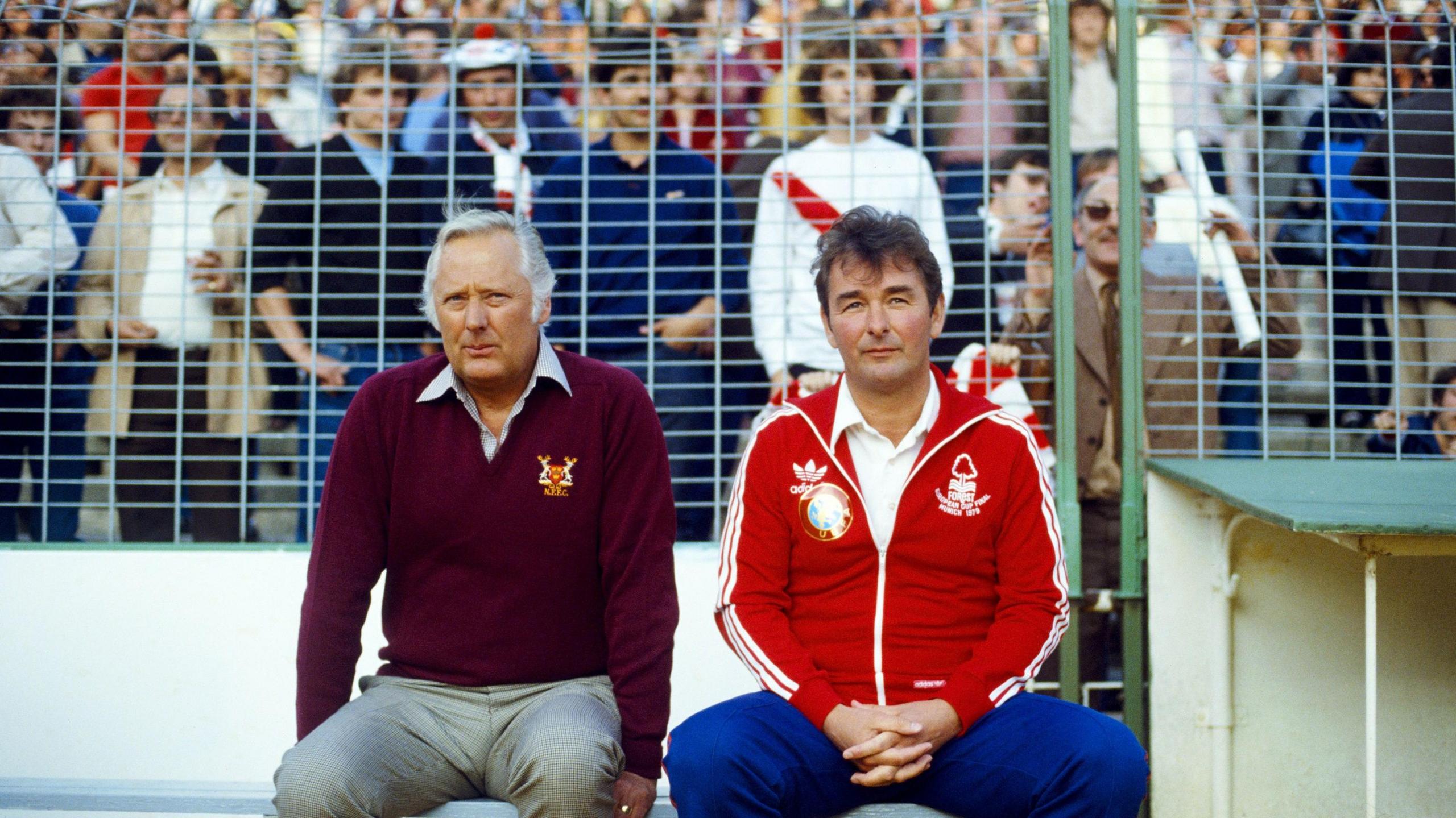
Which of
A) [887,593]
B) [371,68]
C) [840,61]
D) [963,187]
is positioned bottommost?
[887,593]

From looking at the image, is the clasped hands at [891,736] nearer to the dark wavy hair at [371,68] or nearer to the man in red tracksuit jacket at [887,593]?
the man in red tracksuit jacket at [887,593]

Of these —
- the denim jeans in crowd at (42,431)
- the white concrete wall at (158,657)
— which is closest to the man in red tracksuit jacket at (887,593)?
the white concrete wall at (158,657)

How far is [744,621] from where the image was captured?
2455 millimetres

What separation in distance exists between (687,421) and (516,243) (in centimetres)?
131

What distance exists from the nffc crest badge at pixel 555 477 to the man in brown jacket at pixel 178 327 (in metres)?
1.47

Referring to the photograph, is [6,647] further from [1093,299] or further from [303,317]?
[1093,299]

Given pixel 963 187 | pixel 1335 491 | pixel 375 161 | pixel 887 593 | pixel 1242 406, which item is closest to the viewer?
pixel 887 593

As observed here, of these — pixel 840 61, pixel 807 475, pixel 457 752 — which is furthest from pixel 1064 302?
pixel 457 752

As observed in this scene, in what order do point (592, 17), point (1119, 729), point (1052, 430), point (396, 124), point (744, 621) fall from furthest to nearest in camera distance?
point (396, 124) < point (592, 17) < point (1052, 430) < point (744, 621) < point (1119, 729)

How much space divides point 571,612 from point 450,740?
14.1 inches

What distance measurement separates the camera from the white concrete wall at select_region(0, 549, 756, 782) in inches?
136

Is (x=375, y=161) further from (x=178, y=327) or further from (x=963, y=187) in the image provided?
(x=963, y=187)

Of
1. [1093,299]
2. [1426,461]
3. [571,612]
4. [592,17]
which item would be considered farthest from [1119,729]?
[592,17]

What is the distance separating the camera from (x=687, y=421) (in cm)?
382
